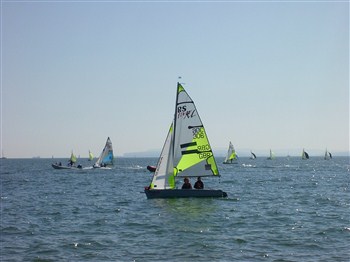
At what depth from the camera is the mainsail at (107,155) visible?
102762 millimetres

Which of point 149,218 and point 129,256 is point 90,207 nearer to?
point 149,218

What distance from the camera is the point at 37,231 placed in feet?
87.2

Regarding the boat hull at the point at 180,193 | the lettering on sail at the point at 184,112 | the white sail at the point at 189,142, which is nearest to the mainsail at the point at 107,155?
the white sail at the point at 189,142

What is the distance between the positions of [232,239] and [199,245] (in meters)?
2.10

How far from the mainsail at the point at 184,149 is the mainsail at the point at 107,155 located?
63.5 m

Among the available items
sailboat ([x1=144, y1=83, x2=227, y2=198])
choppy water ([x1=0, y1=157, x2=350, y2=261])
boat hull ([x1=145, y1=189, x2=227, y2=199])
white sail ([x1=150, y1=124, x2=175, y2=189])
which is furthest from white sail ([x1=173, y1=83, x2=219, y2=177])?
choppy water ([x1=0, y1=157, x2=350, y2=261])

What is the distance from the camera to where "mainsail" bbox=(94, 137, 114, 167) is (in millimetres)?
102762

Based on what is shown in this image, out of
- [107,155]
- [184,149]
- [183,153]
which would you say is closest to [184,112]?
[184,149]

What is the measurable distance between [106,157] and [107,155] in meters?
1.05

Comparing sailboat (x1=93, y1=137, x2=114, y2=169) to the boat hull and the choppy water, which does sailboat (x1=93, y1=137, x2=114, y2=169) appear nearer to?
the choppy water

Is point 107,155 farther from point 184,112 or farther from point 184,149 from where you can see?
point 184,112

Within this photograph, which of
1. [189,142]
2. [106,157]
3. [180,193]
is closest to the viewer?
[180,193]

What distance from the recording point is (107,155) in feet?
354

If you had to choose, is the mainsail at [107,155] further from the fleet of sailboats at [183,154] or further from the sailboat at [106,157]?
the fleet of sailboats at [183,154]
